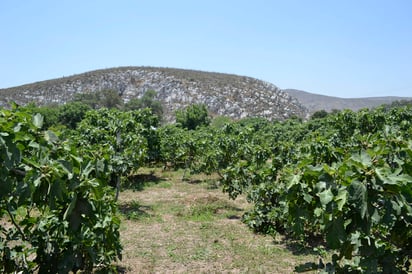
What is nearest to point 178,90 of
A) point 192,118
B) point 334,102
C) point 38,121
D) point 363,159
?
point 192,118

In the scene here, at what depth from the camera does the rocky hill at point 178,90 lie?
65.4 meters

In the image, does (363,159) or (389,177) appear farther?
(363,159)

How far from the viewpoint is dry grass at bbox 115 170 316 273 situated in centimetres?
716

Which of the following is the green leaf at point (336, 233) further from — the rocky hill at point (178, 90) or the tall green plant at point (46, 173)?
the rocky hill at point (178, 90)

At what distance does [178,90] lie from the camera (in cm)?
6950

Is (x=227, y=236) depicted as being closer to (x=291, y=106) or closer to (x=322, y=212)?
(x=322, y=212)

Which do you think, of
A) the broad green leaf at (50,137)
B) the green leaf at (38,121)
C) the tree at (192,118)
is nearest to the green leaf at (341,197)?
the broad green leaf at (50,137)

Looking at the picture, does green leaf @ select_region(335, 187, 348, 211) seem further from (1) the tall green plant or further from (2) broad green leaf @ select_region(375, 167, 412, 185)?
(1) the tall green plant

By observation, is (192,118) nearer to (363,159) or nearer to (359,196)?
(363,159)

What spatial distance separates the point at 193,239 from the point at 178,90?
203 ft

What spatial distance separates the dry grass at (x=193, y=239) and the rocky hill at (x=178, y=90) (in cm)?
4759

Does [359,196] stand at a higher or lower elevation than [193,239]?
higher

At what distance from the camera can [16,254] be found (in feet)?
11.3

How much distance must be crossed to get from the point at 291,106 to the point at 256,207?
66615 millimetres
